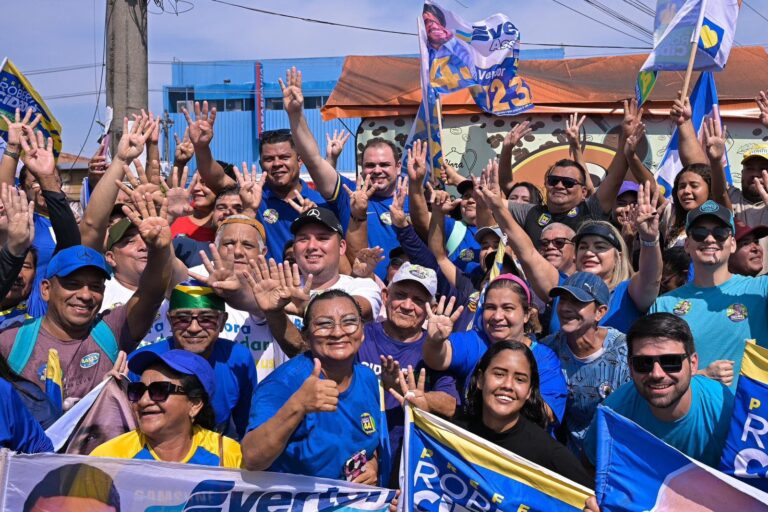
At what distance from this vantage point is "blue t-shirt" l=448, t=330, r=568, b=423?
459cm

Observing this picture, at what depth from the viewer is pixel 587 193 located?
7.46 metres

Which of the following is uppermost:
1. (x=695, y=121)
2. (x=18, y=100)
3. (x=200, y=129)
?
(x=18, y=100)

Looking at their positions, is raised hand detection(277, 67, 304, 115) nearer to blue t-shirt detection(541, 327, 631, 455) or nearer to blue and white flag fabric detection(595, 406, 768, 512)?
blue t-shirt detection(541, 327, 631, 455)

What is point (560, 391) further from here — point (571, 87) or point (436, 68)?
point (571, 87)

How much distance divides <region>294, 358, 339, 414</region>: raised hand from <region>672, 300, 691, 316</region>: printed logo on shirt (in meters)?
2.15

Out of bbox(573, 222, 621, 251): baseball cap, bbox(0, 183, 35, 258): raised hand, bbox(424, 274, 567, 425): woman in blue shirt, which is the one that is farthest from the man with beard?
bbox(0, 183, 35, 258): raised hand

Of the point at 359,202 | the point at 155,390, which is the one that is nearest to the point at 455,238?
the point at 359,202

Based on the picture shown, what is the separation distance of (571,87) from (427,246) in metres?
5.17

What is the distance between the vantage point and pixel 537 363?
468cm

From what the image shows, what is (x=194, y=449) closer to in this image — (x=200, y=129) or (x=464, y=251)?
(x=464, y=251)

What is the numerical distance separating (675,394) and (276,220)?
3751mm

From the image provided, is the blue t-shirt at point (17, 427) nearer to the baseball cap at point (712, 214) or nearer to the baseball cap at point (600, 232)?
the baseball cap at point (600, 232)

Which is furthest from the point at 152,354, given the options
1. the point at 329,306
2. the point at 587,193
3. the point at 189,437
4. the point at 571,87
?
the point at 571,87

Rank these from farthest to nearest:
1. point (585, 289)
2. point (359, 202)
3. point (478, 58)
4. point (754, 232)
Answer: point (478, 58) → point (359, 202) → point (754, 232) → point (585, 289)
